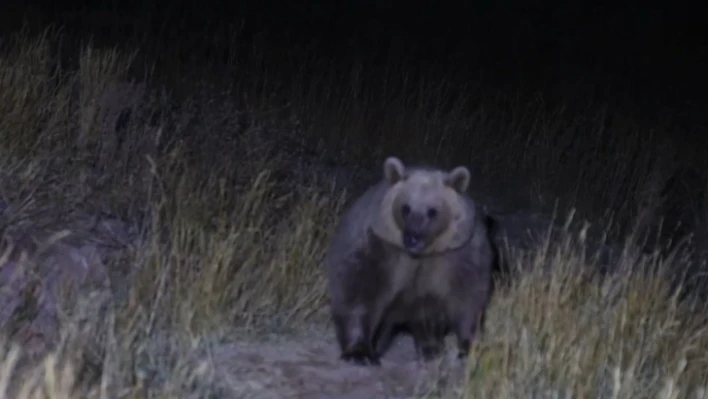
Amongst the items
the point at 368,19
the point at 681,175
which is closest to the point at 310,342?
the point at 681,175

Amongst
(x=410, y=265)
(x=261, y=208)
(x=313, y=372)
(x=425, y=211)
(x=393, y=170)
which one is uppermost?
(x=393, y=170)

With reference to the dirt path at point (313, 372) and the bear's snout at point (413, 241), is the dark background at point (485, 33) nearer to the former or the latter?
the dirt path at point (313, 372)

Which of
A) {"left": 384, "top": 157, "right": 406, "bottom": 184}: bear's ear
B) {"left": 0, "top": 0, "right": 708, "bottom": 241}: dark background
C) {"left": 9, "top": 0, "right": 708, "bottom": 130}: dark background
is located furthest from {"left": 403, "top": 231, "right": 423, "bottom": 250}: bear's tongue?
{"left": 9, "top": 0, "right": 708, "bottom": 130}: dark background

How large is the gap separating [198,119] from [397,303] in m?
3.64

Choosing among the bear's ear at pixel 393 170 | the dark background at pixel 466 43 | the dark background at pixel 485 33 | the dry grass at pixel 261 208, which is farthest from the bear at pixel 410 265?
the dark background at pixel 485 33

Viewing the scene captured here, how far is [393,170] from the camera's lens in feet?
23.5

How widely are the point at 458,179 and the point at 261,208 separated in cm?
159

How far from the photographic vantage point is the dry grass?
19.4ft

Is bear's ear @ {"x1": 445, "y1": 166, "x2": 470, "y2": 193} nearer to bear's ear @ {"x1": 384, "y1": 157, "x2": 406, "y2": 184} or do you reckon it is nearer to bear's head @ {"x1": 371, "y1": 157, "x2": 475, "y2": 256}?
bear's head @ {"x1": 371, "y1": 157, "x2": 475, "y2": 256}

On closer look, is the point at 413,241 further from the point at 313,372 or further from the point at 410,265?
the point at 313,372

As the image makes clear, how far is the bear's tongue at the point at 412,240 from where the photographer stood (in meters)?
6.86

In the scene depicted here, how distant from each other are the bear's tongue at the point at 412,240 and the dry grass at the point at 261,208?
60 centimetres

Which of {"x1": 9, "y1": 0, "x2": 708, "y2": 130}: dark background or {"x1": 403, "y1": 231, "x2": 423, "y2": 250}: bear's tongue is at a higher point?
{"x1": 403, "y1": 231, "x2": 423, "y2": 250}: bear's tongue

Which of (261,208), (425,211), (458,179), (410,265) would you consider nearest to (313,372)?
(410,265)
